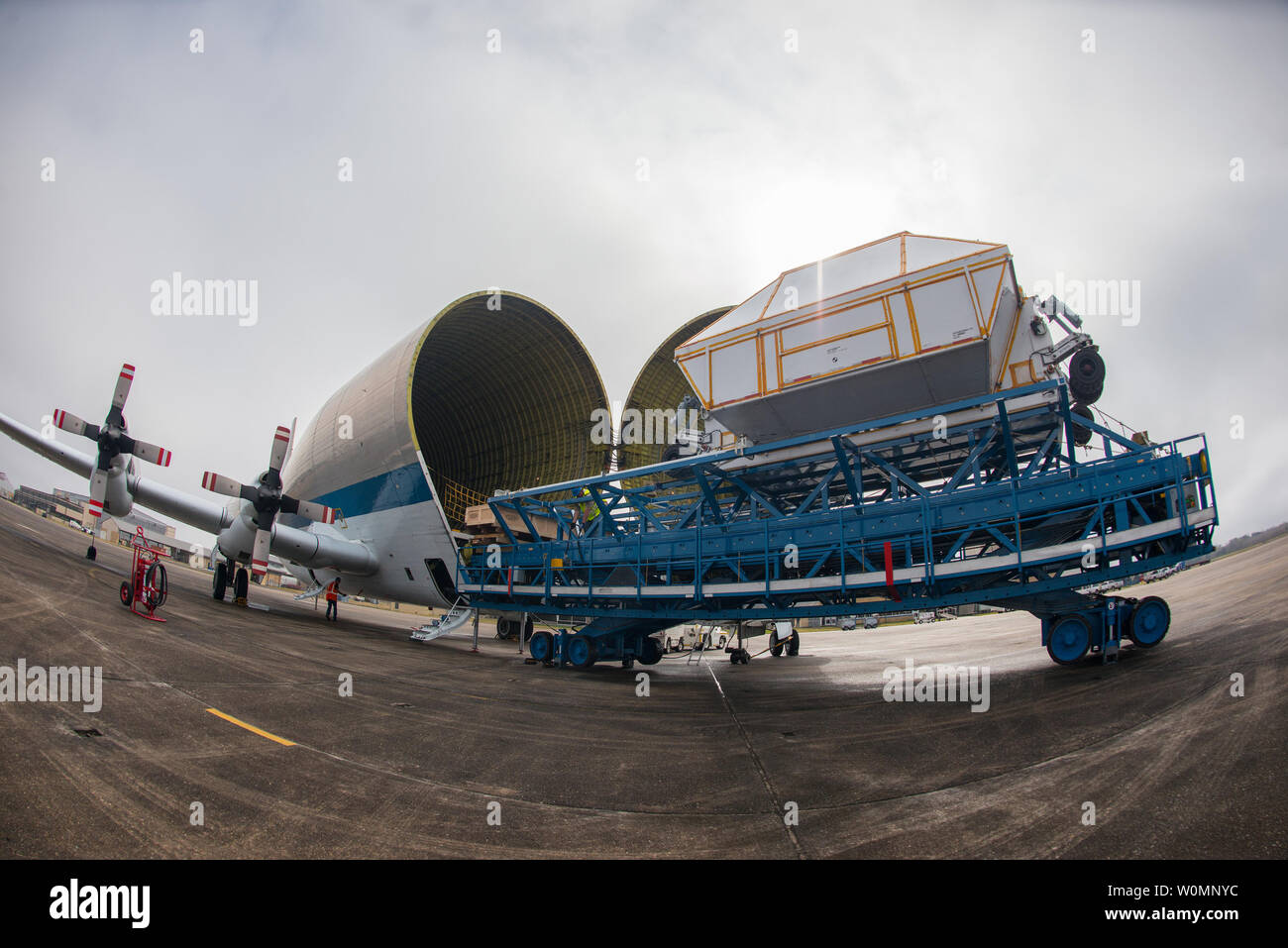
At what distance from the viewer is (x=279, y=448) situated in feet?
56.9

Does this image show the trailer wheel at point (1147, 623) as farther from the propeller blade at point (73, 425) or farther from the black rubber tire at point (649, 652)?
the propeller blade at point (73, 425)

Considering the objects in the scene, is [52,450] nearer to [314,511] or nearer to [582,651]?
[314,511]

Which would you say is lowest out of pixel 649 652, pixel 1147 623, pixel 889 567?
pixel 649 652

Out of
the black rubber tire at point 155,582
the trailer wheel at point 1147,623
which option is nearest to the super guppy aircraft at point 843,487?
the trailer wheel at point 1147,623

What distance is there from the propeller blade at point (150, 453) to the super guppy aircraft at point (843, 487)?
0.08m

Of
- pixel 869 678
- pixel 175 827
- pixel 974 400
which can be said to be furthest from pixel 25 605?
pixel 974 400

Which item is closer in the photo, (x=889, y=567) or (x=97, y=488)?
(x=889, y=567)

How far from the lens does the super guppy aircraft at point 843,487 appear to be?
8.78m

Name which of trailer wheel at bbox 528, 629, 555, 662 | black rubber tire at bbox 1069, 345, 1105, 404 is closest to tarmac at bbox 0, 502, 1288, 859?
black rubber tire at bbox 1069, 345, 1105, 404

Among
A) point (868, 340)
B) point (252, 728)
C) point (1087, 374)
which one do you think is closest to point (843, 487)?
point (868, 340)

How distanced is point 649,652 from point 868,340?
35.3 feet

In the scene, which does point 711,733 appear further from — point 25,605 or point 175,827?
point 25,605

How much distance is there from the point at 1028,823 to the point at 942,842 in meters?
0.74

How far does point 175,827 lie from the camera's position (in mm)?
3572
